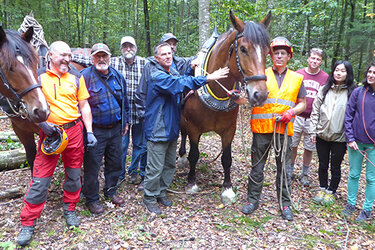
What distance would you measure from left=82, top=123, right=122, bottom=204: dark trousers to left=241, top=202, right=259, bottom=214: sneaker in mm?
1935

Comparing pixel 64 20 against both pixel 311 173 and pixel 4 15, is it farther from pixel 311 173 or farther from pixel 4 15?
pixel 311 173

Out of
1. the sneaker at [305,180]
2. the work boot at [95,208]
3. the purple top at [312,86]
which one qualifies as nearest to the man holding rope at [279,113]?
the purple top at [312,86]

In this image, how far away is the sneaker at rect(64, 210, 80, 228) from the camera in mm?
2959

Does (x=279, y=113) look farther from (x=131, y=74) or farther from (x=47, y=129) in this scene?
(x=47, y=129)

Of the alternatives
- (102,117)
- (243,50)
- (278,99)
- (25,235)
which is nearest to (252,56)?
(243,50)

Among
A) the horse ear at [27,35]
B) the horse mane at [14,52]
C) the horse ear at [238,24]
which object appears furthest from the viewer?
the horse ear at [238,24]

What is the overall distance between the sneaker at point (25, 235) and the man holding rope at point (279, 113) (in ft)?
9.30

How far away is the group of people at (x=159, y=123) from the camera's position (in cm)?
271

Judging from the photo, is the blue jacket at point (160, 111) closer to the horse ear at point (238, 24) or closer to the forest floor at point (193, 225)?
the horse ear at point (238, 24)

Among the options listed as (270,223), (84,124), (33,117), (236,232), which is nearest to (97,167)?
(84,124)

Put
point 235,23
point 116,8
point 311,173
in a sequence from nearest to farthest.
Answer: point 235,23, point 311,173, point 116,8

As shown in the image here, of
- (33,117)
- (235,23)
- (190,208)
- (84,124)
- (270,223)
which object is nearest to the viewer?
(33,117)

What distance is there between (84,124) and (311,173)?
15.0 feet

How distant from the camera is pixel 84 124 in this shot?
9.75 ft
